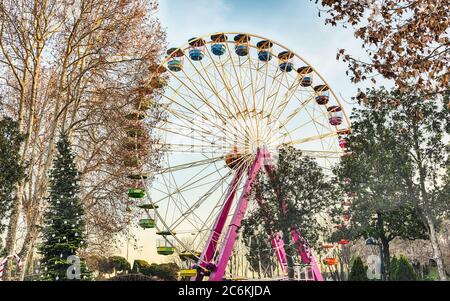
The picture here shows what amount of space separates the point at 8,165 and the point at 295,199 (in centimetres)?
1276

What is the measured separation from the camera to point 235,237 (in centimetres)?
2198

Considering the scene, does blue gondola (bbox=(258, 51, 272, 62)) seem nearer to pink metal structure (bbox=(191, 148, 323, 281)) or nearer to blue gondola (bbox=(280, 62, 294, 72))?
blue gondola (bbox=(280, 62, 294, 72))

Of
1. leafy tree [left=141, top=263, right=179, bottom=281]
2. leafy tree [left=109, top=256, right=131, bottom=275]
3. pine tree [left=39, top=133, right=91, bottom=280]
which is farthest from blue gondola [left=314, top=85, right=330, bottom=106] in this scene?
leafy tree [left=109, top=256, right=131, bottom=275]

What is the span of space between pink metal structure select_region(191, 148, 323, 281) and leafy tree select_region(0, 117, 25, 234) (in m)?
9.10

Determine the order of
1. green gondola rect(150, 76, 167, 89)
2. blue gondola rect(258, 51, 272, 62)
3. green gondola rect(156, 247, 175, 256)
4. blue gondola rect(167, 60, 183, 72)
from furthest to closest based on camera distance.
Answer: blue gondola rect(258, 51, 272, 62), blue gondola rect(167, 60, 183, 72), green gondola rect(150, 76, 167, 89), green gondola rect(156, 247, 175, 256)

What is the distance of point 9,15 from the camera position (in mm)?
17000

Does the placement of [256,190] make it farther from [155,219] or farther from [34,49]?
[34,49]

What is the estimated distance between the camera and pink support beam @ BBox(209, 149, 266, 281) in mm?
21234

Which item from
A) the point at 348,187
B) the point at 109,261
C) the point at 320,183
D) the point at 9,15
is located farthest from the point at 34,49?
the point at 109,261

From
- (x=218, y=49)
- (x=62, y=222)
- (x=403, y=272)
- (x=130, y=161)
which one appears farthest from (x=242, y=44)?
(x=403, y=272)

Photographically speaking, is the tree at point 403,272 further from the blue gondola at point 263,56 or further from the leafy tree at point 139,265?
the leafy tree at point 139,265

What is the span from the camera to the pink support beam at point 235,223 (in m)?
21.2

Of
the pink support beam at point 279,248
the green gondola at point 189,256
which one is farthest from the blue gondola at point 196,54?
the green gondola at point 189,256

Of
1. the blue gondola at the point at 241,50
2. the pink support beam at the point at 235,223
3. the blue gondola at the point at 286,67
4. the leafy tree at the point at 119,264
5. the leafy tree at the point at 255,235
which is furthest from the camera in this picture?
the leafy tree at the point at 119,264
